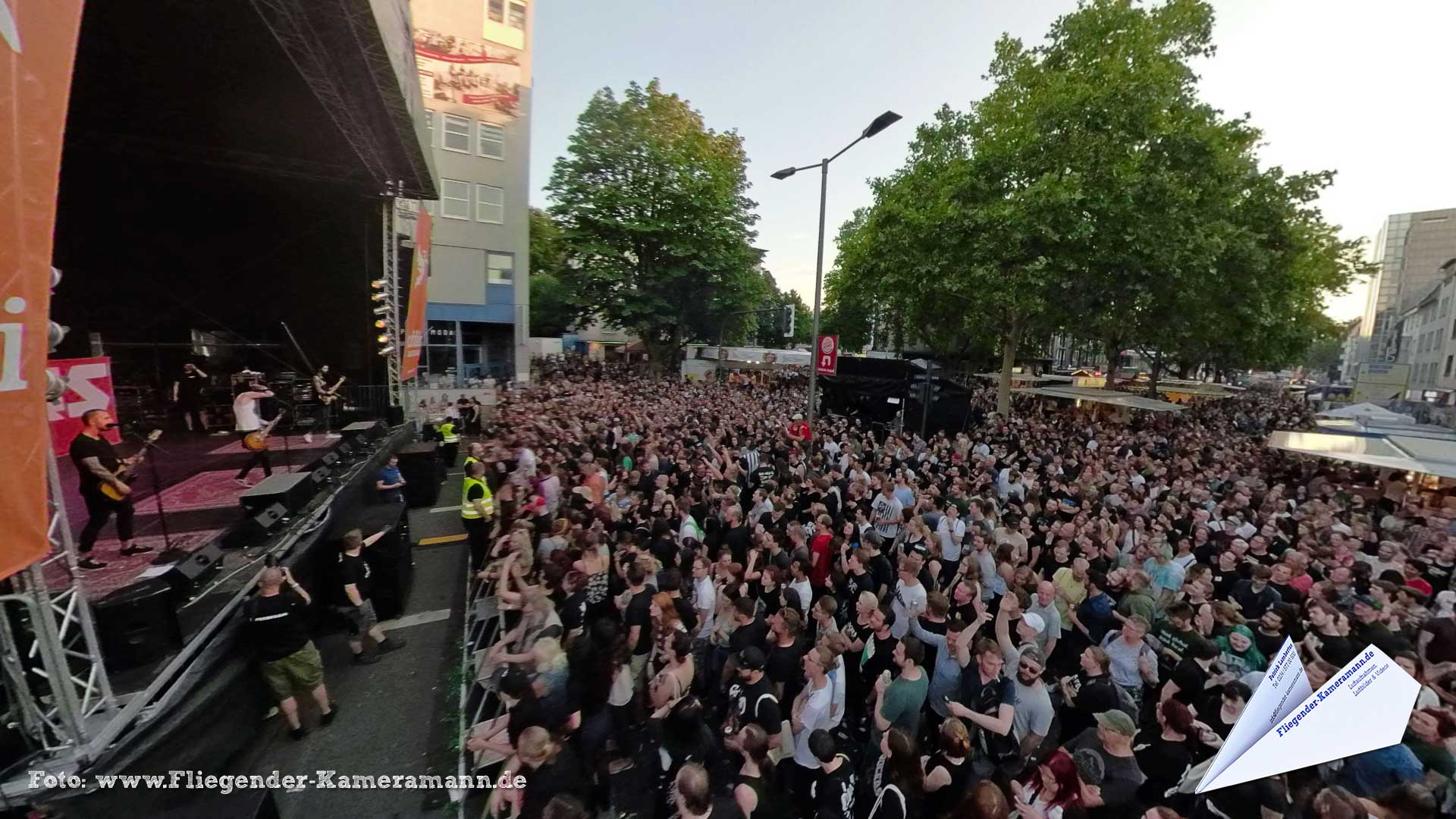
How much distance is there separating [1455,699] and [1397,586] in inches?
91.1

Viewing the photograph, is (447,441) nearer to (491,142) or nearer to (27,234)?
(27,234)

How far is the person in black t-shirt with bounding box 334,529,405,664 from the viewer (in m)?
5.88

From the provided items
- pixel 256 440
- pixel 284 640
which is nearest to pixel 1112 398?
pixel 284 640

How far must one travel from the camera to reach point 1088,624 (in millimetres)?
4992

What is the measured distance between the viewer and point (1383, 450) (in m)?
11.6

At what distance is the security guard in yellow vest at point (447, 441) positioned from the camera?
48.8 ft

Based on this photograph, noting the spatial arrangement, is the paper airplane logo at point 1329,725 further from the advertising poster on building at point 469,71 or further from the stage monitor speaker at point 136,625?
the advertising poster on building at point 469,71

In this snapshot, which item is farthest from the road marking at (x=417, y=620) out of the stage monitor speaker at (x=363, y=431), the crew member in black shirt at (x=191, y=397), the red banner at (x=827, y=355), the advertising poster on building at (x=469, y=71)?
the advertising poster on building at (x=469, y=71)

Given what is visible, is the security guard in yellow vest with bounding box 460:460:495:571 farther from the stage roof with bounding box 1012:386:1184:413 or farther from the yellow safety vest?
the stage roof with bounding box 1012:386:1184:413

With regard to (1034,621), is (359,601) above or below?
below

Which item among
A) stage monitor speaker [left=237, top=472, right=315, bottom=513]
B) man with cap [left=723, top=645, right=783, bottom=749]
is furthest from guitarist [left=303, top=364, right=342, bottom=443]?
man with cap [left=723, top=645, right=783, bottom=749]

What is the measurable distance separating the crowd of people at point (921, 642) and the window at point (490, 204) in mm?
21906

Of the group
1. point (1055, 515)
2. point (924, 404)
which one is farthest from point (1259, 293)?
point (1055, 515)

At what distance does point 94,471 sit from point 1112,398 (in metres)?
25.4
